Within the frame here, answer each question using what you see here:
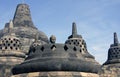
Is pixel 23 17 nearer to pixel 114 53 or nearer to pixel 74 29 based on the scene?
pixel 74 29

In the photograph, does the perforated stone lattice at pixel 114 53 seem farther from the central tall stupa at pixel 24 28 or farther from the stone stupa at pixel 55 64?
the stone stupa at pixel 55 64

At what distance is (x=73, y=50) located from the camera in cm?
1828

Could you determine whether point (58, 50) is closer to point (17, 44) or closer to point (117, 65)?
point (17, 44)

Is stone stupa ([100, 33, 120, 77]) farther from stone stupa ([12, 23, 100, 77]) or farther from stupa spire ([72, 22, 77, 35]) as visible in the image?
stone stupa ([12, 23, 100, 77])

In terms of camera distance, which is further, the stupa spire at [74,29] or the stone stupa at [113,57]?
the stone stupa at [113,57]

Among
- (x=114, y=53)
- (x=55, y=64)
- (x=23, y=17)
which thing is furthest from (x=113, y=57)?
(x=55, y=64)

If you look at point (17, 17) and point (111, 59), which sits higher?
point (17, 17)

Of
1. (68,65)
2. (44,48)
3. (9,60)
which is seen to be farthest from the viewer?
(9,60)

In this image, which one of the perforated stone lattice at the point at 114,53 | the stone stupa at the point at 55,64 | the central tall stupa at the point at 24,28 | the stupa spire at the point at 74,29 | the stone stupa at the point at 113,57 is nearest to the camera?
the stone stupa at the point at 55,64

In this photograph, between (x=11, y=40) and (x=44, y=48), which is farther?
(x=11, y=40)

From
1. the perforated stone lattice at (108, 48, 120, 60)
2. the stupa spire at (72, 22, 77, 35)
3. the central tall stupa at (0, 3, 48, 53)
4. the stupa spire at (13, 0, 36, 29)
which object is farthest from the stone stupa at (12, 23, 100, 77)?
the stupa spire at (13, 0, 36, 29)

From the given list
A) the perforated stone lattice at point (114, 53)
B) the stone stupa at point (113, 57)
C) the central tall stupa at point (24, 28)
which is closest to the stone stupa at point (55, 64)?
the stone stupa at point (113, 57)

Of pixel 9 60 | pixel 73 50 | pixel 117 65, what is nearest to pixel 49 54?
pixel 73 50

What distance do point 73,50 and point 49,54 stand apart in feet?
5.80
